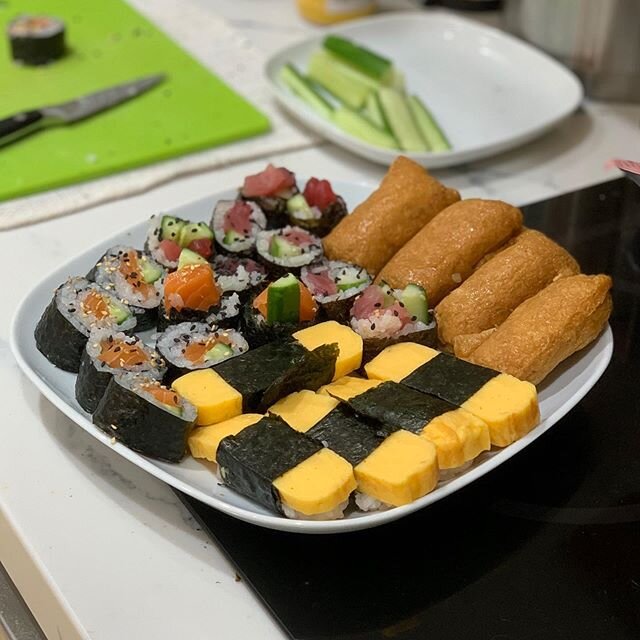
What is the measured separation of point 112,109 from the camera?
164 cm

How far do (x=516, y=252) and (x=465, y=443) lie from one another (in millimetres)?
327

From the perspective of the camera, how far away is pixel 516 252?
111cm

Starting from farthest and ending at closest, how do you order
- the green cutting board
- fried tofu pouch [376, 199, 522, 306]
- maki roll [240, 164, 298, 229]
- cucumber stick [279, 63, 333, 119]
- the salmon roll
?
1. cucumber stick [279, 63, 333, 119]
2. the green cutting board
3. maki roll [240, 164, 298, 229]
4. fried tofu pouch [376, 199, 522, 306]
5. the salmon roll

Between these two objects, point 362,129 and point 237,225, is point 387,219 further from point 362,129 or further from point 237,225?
point 362,129

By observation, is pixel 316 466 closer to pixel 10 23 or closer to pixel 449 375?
pixel 449 375

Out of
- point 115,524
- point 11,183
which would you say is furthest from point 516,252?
point 11,183

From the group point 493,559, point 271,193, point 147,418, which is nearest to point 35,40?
Result: point 271,193

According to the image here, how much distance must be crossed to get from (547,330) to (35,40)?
116cm

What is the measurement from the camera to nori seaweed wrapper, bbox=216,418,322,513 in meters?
0.84

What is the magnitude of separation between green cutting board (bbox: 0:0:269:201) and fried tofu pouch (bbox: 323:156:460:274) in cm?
47

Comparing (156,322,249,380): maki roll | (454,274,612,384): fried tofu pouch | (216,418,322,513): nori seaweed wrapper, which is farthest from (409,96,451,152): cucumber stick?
(216,418,322,513): nori seaweed wrapper

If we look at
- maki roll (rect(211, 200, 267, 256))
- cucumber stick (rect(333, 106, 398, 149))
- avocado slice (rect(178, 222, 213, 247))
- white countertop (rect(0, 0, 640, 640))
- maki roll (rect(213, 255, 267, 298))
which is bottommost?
white countertop (rect(0, 0, 640, 640))

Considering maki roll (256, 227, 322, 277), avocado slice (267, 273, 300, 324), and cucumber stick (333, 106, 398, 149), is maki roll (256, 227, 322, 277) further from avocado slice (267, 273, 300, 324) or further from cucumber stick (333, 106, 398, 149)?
Result: cucumber stick (333, 106, 398, 149)

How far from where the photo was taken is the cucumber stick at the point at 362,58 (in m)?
1.72
